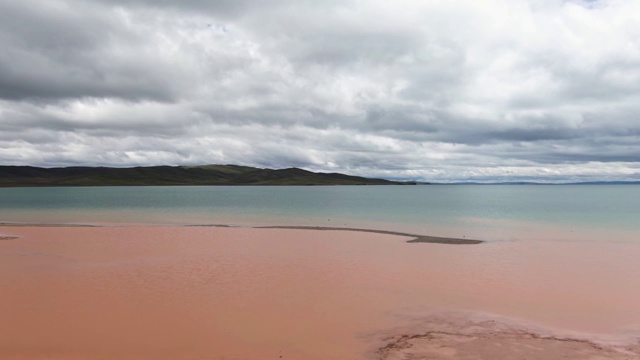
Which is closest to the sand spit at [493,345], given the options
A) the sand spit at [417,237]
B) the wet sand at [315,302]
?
the wet sand at [315,302]

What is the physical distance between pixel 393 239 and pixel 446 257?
8854 mm

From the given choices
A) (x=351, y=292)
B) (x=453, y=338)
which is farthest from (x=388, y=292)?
(x=453, y=338)

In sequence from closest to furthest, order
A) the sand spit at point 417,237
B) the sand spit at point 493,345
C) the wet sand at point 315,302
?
the sand spit at point 493,345
the wet sand at point 315,302
the sand spit at point 417,237

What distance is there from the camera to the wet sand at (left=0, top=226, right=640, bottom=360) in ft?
40.2

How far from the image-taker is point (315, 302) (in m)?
16.9

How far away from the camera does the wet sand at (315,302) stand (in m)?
12.3

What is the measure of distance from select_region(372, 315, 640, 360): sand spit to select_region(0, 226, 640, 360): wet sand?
2.2 inches

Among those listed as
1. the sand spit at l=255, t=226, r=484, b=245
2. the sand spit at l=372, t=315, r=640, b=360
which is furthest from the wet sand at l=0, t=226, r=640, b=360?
the sand spit at l=255, t=226, r=484, b=245

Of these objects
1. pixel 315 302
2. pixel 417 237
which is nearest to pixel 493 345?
pixel 315 302

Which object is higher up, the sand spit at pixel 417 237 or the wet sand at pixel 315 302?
the sand spit at pixel 417 237

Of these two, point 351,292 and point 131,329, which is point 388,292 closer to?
point 351,292

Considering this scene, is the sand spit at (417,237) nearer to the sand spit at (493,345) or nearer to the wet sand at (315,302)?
the wet sand at (315,302)

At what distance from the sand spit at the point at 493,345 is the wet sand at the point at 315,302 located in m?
0.06

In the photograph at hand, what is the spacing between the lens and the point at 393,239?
3600cm
